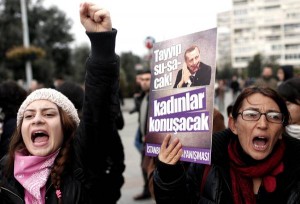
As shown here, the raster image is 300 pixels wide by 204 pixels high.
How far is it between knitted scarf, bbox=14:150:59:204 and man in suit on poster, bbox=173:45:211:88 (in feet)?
2.52

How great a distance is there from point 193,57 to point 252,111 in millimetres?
405

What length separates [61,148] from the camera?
2.14 metres

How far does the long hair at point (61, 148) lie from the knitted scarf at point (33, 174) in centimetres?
4

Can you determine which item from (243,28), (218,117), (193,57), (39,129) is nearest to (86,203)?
(39,129)

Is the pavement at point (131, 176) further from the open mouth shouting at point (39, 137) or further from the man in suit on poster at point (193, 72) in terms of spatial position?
the man in suit on poster at point (193, 72)

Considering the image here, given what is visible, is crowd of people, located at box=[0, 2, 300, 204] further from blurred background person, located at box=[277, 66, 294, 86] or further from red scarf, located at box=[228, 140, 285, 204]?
blurred background person, located at box=[277, 66, 294, 86]

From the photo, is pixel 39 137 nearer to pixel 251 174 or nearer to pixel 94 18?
pixel 94 18

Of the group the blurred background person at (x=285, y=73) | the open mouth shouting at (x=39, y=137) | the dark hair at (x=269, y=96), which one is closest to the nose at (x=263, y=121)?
the dark hair at (x=269, y=96)

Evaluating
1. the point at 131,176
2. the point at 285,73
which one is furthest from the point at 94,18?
the point at 285,73

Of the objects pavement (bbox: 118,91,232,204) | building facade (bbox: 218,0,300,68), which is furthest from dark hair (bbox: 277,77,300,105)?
building facade (bbox: 218,0,300,68)

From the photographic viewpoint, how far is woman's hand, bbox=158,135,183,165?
1.87 m

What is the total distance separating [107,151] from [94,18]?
657 mm

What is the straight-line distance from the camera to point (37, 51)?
2045 cm

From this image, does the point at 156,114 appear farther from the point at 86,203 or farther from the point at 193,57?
the point at 86,203
